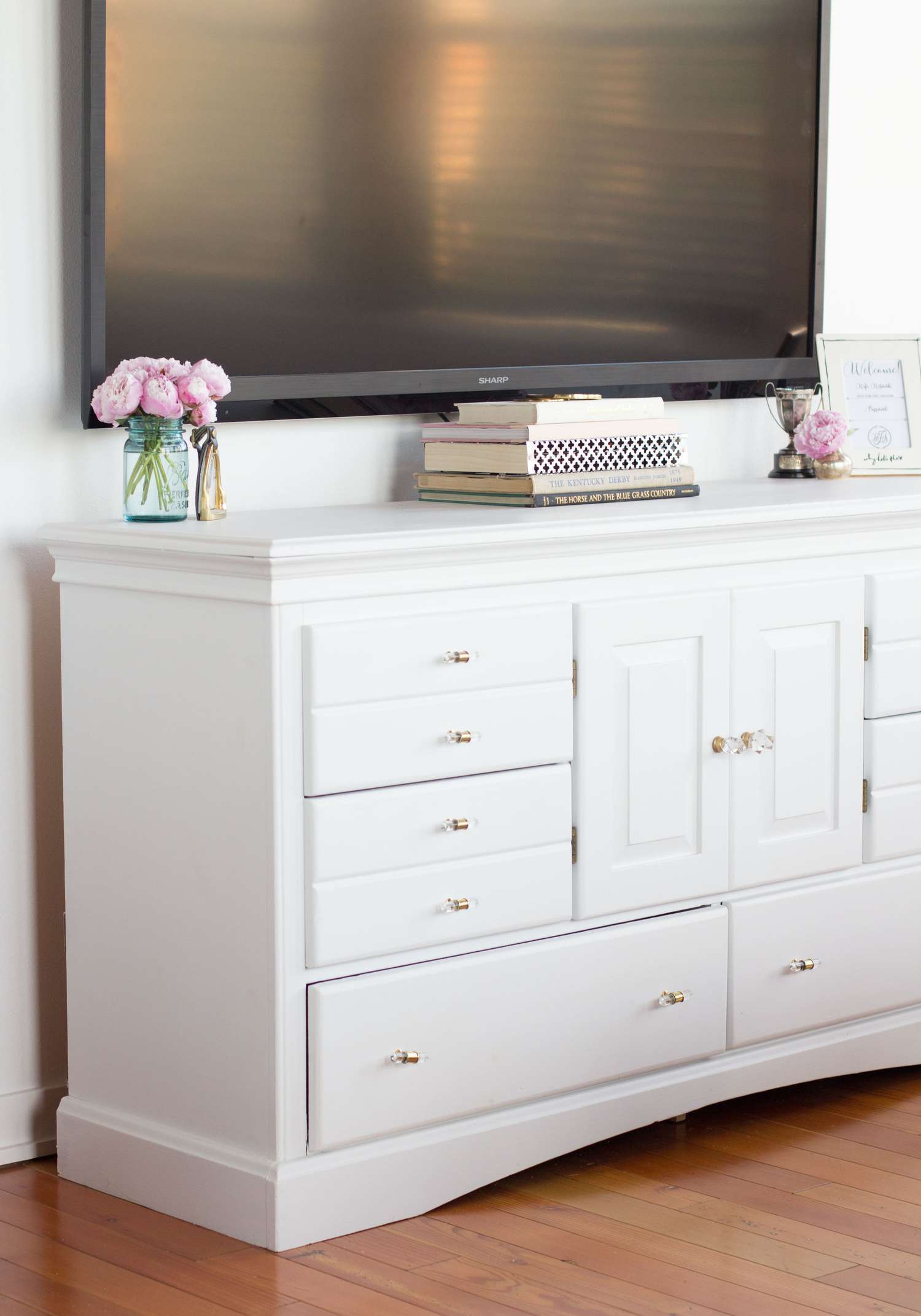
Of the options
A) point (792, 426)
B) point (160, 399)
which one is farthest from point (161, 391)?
point (792, 426)

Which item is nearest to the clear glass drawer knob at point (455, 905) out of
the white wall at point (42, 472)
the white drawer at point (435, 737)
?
the white drawer at point (435, 737)

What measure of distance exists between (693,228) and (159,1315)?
1849 millimetres

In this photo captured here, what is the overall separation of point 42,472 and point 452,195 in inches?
28.9

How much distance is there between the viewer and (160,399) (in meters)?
2.15

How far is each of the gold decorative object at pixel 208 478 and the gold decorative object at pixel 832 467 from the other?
112 centimetres

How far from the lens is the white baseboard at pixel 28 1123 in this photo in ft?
7.73

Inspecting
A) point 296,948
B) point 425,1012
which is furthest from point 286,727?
point 425,1012

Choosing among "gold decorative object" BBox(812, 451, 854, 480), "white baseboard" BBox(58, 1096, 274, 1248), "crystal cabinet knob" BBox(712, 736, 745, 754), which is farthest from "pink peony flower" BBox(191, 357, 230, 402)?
"gold decorative object" BBox(812, 451, 854, 480)

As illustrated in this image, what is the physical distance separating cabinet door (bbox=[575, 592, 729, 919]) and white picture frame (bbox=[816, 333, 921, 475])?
30.0 inches

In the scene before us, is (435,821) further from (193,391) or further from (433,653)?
(193,391)

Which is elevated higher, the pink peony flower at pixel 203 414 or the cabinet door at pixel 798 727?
the pink peony flower at pixel 203 414

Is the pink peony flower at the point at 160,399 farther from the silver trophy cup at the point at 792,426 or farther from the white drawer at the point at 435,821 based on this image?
the silver trophy cup at the point at 792,426

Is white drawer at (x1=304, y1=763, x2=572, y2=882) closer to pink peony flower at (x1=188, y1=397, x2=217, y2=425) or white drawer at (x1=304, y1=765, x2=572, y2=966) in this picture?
white drawer at (x1=304, y1=765, x2=572, y2=966)

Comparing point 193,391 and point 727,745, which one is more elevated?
point 193,391
